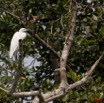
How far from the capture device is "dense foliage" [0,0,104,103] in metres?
3.80

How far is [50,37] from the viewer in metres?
3.99

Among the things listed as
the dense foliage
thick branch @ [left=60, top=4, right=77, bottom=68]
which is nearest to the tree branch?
thick branch @ [left=60, top=4, right=77, bottom=68]

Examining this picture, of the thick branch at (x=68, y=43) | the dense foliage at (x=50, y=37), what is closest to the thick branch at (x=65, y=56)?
the thick branch at (x=68, y=43)

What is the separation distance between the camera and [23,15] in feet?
13.7

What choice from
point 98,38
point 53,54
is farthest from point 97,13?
point 53,54

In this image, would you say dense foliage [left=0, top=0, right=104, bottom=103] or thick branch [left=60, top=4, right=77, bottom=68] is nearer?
thick branch [left=60, top=4, right=77, bottom=68]

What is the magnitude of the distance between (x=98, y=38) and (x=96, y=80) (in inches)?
15.8

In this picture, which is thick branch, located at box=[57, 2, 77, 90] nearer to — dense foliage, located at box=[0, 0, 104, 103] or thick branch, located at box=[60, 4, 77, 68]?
thick branch, located at box=[60, 4, 77, 68]

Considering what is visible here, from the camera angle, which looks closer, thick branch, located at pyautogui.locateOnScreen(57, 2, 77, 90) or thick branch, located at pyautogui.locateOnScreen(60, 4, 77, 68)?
thick branch, located at pyautogui.locateOnScreen(57, 2, 77, 90)

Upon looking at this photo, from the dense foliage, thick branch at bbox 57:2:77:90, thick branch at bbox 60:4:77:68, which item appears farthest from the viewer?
the dense foliage

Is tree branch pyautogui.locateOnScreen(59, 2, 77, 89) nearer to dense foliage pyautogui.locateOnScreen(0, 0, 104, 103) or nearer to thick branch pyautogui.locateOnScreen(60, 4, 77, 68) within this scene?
thick branch pyautogui.locateOnScreen(60, 4, 77, 68)

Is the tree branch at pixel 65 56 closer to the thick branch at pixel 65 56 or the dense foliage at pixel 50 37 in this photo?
the thick branch at pixel 65 56

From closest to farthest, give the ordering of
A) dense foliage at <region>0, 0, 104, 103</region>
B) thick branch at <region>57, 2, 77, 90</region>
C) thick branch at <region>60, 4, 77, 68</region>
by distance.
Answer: thick branch at <region>57, 2, 77, 90</region>, thick branch at <region>60, 4, 77, 68</region>, dense foliage at <region>0, 0, 104, 103</region>

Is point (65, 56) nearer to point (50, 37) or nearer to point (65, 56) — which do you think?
point (65, 56)
